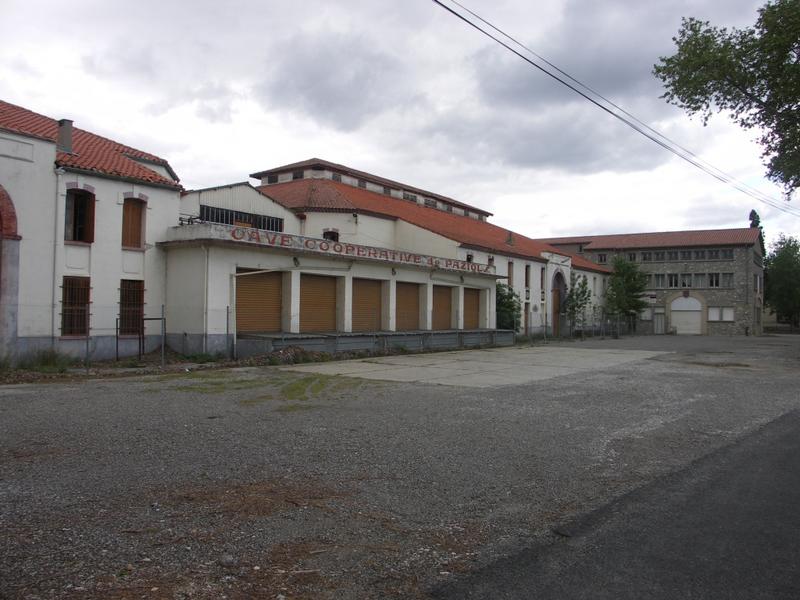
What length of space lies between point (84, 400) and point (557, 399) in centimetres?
986

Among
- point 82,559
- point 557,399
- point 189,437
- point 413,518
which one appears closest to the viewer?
point 82,559

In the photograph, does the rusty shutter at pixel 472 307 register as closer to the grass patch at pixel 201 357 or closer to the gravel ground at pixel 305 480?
the grass patch at pixel 201 357

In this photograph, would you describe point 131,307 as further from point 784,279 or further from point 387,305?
point 784,279

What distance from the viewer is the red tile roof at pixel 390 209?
1425 inches

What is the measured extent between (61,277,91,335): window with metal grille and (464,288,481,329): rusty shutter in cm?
2318

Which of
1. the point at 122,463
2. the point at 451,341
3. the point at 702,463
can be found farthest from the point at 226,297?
the point at 702,463

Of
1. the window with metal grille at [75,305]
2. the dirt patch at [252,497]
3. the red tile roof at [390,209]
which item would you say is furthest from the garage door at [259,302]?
the dirt patch at [252,497]

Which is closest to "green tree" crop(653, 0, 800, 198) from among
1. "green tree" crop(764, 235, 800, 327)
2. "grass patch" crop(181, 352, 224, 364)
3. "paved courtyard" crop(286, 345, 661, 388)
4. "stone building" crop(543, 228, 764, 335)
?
"paved courtyard" crop(286, 345, 661, 388)

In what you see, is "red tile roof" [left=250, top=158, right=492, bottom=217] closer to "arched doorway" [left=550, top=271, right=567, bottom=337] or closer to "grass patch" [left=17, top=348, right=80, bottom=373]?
"arched doorway" [left=550, top=271, right=567, bottom=337]

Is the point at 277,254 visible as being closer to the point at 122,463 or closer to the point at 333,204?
the point at 333,204

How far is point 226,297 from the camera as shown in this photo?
22641mm

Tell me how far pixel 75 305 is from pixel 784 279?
3283 inches

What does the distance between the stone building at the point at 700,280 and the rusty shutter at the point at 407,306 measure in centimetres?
4239

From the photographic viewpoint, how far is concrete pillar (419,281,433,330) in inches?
1341
